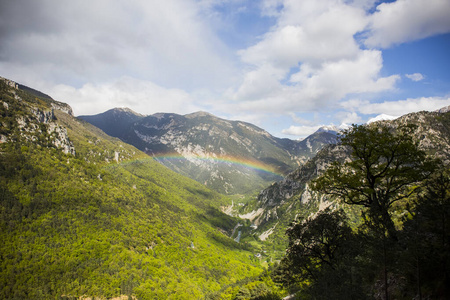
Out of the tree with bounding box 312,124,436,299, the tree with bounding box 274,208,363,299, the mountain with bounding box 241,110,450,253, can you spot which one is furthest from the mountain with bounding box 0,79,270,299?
the tree with bounding box 312,124,436,299

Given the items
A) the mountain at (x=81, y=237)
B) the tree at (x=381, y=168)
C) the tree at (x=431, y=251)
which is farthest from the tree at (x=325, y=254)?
the mountain at (x=81, y=237)

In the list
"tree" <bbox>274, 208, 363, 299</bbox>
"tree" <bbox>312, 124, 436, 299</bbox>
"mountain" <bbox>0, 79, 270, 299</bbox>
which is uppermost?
"tree" <bbox>312, 124, 436, 299</bbox>

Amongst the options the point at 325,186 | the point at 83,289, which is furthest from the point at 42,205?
the point at 325,186

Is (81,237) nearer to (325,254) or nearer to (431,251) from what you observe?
(325,254)

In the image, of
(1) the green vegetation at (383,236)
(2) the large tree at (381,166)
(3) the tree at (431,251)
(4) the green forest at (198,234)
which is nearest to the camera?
(3) the tree at (431,251)

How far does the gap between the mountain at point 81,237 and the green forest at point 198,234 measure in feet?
1.71

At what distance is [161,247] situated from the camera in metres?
113

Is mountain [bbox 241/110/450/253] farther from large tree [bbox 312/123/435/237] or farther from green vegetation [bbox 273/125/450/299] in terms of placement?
green vegetation [bbox 273/125/450/299]

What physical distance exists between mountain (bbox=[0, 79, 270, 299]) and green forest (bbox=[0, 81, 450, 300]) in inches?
20.6

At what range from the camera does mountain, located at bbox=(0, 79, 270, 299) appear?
232ft

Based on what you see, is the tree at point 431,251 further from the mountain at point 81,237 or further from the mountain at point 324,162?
the mountain at point 324,162

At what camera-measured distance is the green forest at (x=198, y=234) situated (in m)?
11.8

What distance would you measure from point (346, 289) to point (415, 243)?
A: 4.94 meters

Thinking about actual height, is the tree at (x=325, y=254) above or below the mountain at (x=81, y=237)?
above
